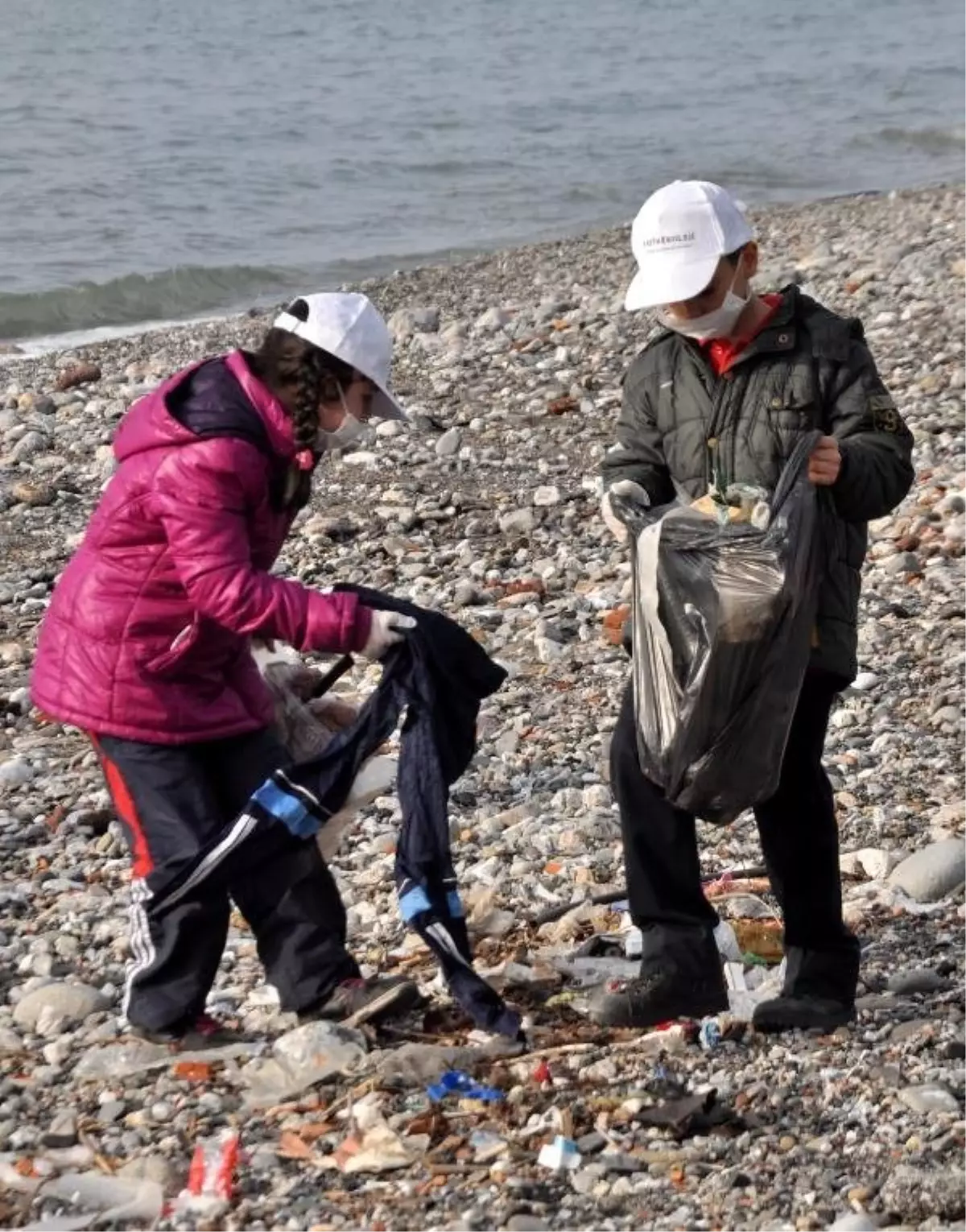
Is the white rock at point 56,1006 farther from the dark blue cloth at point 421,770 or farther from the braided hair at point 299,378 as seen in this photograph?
the braided hair at point 299,378

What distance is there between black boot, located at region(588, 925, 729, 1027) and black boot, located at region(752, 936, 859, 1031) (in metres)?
0.12

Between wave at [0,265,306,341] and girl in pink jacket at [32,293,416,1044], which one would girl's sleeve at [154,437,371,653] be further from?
wave at [0,265,306,341]

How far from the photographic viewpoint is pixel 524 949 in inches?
216

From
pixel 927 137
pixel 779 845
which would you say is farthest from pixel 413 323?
pixel 927 137

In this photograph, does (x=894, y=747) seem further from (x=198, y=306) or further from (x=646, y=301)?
(x=198, y=306)

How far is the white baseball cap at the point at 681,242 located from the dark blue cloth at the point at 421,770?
884 mm

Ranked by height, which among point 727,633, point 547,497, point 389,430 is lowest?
point 389,430

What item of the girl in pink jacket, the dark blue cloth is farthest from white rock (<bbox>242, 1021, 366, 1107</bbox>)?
the dark blue cloth

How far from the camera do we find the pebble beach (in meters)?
4.15

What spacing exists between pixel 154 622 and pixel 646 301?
131cm

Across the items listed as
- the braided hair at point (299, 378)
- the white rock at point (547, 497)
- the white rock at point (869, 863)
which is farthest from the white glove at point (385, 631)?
the white rock at point (547, 497)

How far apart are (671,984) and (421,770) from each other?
73 cm

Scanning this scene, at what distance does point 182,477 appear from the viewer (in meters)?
4.63

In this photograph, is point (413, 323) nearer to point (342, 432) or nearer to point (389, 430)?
point (389, 430)
